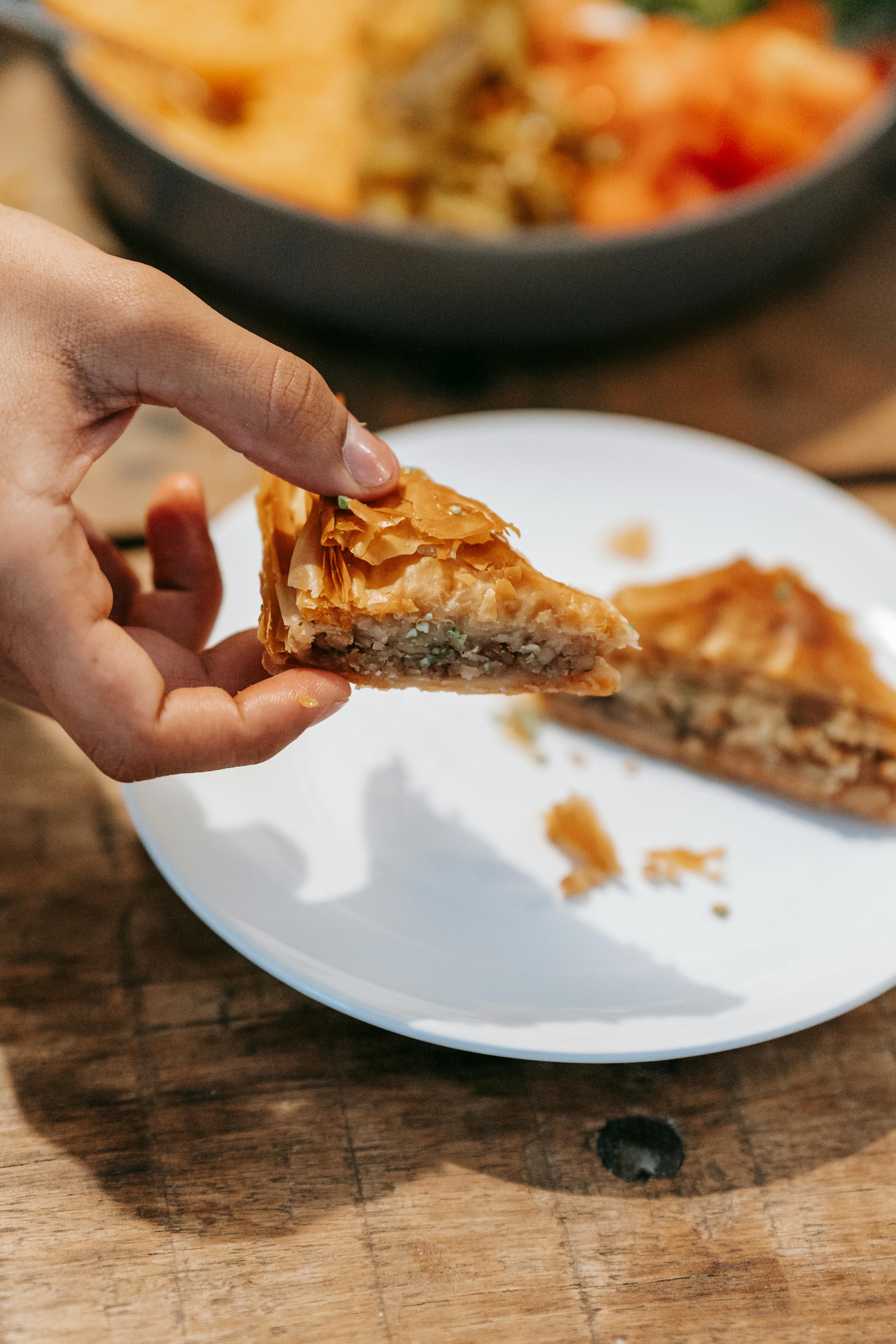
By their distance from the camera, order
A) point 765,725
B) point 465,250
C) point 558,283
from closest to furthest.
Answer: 1. point 765,725
2. point 465,250
3. point 558,283

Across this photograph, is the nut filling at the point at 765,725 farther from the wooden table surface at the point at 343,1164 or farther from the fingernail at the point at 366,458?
the fingernail at the point at 366,458

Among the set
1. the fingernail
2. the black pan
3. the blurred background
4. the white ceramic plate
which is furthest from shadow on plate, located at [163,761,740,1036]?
the black pan

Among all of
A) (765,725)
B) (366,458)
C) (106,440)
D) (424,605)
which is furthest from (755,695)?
(106,440)

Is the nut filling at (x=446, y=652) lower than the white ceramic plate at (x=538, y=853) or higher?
higher

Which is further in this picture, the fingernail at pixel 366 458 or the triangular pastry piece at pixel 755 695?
the triangular pastry piece at pixel 755 695

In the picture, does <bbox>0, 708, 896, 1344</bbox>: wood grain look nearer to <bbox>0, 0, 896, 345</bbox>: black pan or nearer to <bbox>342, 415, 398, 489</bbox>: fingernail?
<bbox>342, 415, 398, 489</bbox>: fingernail

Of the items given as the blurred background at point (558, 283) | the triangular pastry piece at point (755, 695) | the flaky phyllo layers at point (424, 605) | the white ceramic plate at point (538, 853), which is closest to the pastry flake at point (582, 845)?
the white ceramic plate at point (538, 853)

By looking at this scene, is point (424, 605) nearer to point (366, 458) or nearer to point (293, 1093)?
point (366, 458)
